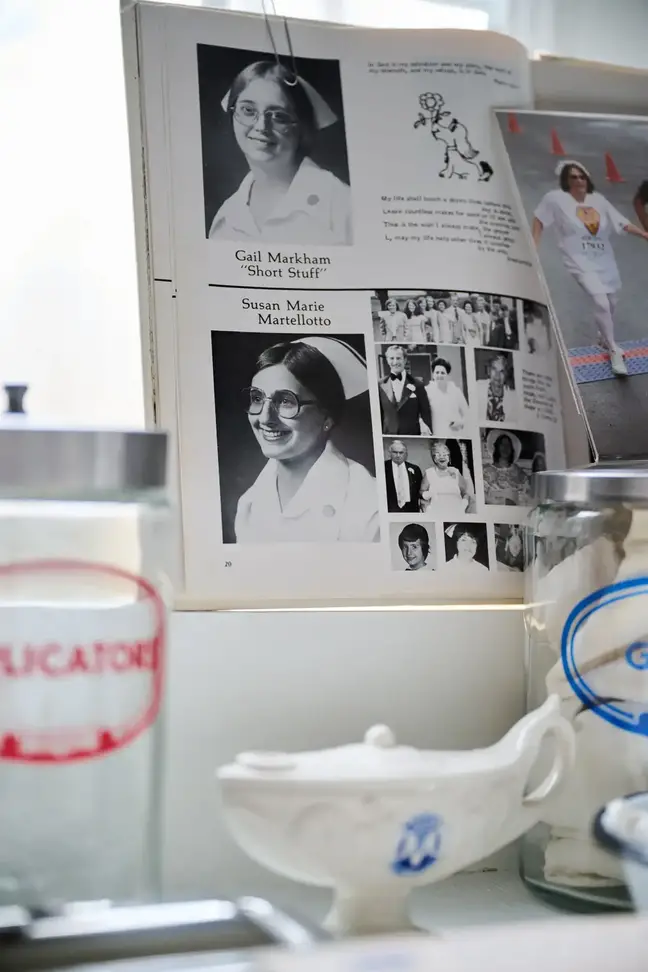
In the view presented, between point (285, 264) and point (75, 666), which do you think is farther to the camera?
point (285, 264)

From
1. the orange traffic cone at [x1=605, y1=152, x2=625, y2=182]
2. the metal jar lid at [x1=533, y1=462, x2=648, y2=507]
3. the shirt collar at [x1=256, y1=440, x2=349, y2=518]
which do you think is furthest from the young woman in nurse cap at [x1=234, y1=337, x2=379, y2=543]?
the orange traffic cone at [x1=605, y1=152, x2=625, y2=182]

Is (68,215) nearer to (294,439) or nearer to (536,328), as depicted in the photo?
(294,439)

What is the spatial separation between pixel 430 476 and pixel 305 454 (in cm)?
8

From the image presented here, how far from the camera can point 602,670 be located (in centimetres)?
55

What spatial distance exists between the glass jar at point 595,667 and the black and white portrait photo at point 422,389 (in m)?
0.10

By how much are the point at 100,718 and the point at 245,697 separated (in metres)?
0.16

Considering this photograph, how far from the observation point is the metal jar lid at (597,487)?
0.54 metres

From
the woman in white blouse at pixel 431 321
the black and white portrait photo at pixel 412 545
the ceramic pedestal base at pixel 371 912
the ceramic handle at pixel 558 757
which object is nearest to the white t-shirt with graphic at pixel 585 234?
the woman in white blouse at pixel 431 321

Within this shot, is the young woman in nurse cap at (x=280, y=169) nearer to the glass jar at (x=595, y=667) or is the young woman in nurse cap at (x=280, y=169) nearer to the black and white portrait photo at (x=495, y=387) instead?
the black and white portrait photo at (x=495, y=387)

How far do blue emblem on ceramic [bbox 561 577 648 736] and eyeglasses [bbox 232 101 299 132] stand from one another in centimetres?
36

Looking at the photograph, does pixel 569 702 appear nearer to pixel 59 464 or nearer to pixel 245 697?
pixel 245 697

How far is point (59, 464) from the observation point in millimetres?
427

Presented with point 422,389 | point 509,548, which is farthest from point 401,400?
point 509,548

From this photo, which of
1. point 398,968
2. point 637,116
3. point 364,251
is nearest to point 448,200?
point 364,251
